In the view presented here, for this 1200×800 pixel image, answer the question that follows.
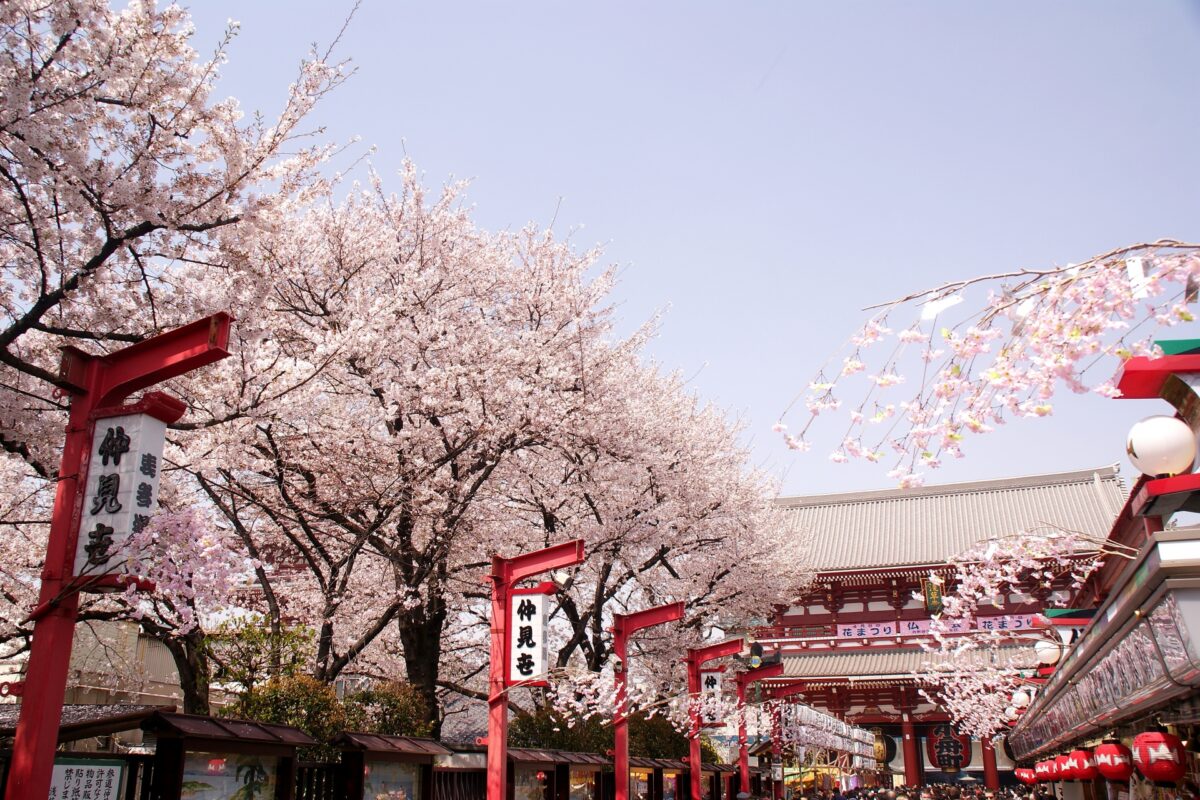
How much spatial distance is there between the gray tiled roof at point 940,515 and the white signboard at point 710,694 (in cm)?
1507

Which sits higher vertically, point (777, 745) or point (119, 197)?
point (119, 197)

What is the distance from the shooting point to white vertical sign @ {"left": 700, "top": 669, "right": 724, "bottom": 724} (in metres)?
21.2

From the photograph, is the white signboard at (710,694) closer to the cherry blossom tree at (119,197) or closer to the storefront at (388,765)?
the storefront at (388,765)

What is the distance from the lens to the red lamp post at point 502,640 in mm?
11969

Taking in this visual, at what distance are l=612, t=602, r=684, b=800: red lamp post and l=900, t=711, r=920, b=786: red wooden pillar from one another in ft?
75.9

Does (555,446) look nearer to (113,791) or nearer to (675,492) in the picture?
(675,492)

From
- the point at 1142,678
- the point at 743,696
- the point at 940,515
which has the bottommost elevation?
the point at 1142,678

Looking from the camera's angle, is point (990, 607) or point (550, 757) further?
point (990, 607)

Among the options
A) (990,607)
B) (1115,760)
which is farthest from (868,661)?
(1115,760)

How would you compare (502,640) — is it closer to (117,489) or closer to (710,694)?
(117,489)

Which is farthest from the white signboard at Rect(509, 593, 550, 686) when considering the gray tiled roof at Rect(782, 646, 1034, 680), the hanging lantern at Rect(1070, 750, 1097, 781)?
the gray tiled roof at Rect(782, 646, 1034, 680)

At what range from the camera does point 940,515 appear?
42.1 meters

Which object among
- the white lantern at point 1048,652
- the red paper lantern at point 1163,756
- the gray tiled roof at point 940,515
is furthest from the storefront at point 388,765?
the gray tiled roof at point 940,515

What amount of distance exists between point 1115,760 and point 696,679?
38.6 ft
